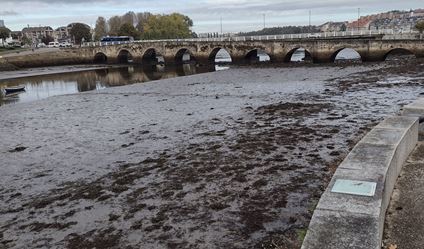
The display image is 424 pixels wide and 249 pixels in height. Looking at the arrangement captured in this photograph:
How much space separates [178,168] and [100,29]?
443 feet

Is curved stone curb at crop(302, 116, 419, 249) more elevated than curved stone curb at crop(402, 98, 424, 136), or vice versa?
curved stone curb at crop(402, 98, 424, 136)

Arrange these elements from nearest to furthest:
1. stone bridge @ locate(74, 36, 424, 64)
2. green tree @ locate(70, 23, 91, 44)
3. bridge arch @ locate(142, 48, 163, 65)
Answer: stone bridge @ locate(74, 36, 424, 64) → bridge arch @ locate(142, 48, 163, 65) → green tree @ locate(70, 23, 91, 44)

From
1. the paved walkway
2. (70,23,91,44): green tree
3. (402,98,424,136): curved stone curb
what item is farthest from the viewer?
(70,23,91,44): green tree

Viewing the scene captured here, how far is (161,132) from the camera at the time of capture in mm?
16469

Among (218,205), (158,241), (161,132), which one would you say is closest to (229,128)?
(161,132)

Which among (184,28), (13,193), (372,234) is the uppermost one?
(184,28)

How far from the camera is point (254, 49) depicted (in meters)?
55.8

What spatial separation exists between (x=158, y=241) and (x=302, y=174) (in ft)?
14.7

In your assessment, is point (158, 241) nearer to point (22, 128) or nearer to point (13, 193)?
point (13, 193)

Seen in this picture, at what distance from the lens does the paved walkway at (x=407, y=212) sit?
4.98 meters

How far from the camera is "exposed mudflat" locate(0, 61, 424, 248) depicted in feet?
25.7

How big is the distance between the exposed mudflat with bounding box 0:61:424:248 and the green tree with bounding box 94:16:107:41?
11453cm

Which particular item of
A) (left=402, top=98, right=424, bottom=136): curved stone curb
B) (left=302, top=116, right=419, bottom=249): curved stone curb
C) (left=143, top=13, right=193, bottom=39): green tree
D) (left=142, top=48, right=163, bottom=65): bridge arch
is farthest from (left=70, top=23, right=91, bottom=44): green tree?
(left=302, top=116, right=419, bottom=249): curved stone curb

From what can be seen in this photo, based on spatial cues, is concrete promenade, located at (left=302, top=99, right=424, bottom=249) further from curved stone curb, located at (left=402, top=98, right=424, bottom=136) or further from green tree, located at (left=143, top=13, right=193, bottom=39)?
green tree, located at (left=143, top=13, right=193, bottom=39)
